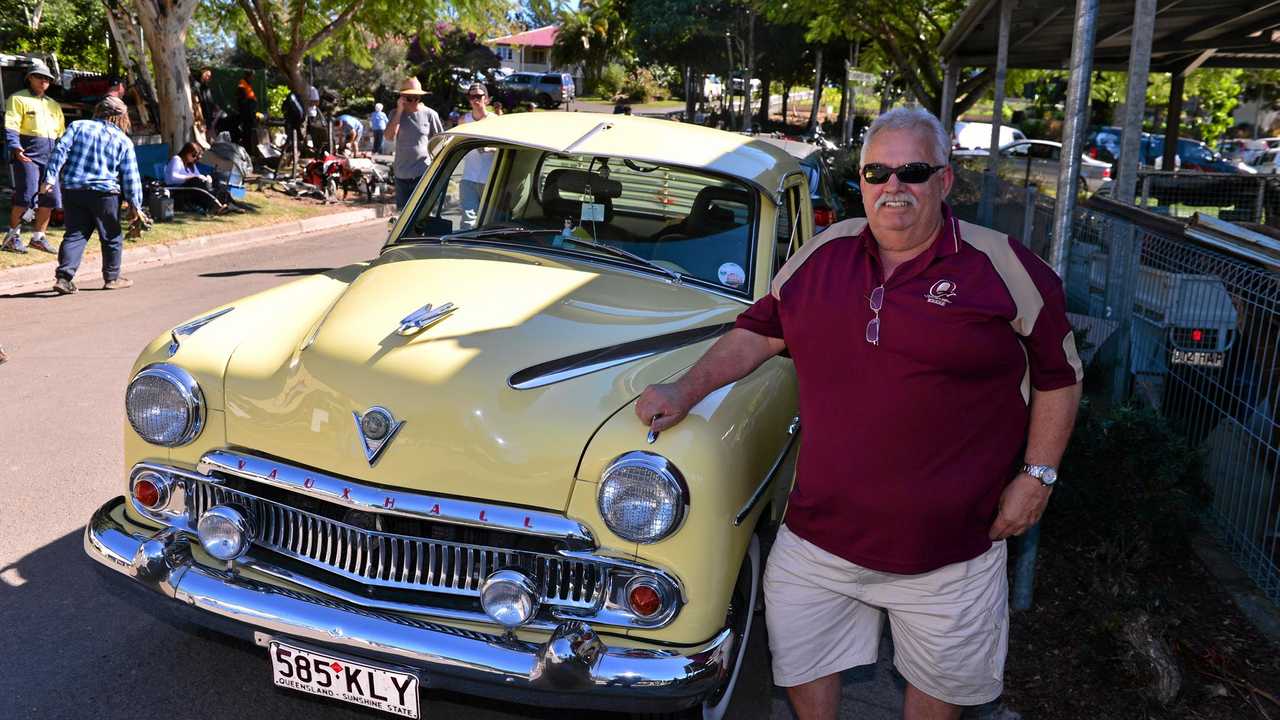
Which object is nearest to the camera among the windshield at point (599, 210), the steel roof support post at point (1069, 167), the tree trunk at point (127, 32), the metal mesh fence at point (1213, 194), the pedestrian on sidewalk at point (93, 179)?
the steel roof support post at point (1069, 167)

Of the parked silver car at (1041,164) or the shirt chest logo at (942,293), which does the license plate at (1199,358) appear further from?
the parked silver car at (1041,164)

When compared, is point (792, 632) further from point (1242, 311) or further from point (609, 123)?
point (1242, 311)

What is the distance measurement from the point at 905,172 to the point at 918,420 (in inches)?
23.9

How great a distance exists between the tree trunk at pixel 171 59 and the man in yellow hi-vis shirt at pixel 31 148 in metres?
4.08

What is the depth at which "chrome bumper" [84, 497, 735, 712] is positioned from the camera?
109 inches

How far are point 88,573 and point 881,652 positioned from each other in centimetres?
319

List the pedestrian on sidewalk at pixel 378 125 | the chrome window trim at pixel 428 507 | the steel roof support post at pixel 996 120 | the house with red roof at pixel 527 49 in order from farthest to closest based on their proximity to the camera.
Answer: the house with red roof at pixel 527 49, the pedestrian on sidewalk at pixel 378 125, the steel roof support post at pixel 996 120, the chrome window trim at pixel 428 507

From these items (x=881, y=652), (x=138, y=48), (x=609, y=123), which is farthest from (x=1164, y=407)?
(x=138, y=48)

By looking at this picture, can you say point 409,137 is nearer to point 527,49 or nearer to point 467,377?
point 467,377

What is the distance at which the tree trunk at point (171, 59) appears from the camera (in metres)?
15.2

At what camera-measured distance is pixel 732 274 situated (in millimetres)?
4105

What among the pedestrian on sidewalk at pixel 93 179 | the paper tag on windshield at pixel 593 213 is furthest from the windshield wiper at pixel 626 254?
the pedestrian on sidewalk at pixel 93 179

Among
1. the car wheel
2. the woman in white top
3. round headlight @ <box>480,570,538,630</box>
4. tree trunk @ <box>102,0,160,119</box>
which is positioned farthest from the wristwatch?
tree trunk @ <box>102,0,160,119</box>

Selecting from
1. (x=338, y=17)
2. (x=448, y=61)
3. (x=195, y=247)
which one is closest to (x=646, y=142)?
(x=195, y=247)
